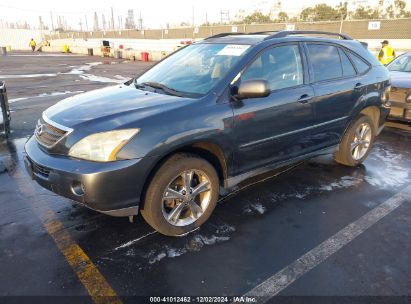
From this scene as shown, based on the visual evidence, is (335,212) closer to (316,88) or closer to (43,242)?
(316,88)

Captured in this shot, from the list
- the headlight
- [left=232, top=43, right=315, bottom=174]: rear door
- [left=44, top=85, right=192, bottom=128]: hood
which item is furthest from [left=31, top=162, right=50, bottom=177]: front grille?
[left=232, top=43, right=315, bottom=174]: rear door

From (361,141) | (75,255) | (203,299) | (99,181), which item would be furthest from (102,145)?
(361,141)

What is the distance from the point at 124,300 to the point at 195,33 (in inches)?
1140

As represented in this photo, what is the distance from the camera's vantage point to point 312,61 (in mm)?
4305

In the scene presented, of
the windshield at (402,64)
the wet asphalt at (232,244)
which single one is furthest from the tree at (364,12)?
the wet asphalt at (232,244)

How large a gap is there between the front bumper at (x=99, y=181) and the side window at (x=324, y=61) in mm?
2501

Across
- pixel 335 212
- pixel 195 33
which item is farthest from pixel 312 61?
pixel 195 33

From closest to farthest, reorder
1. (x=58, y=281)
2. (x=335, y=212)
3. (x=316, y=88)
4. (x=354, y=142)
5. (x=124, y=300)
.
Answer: (x=124, y=300)
(x=58, y=281)
(x=335, y=212)
(x=316, y=88)
(x=354, y=142)

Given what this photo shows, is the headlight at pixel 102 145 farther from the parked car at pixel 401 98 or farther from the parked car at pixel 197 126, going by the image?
the parked car at pixel 401 98

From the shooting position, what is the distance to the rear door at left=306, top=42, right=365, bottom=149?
170 inches

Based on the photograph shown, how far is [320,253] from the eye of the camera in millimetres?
3160

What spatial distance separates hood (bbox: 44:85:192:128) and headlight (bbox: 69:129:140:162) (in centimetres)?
14

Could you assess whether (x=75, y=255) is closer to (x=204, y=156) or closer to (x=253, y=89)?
(x=204, y=156)

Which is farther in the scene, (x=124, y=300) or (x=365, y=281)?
(x=365, y=281)
